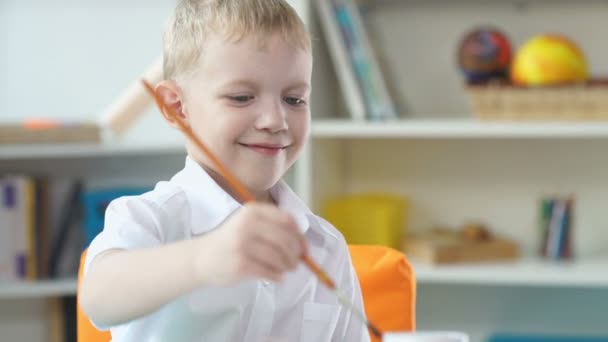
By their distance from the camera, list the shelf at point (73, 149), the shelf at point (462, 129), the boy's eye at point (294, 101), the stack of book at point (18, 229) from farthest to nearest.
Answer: the stack of book at point (18, 229) < the shelf at point (73, 149) < the shelf at point (462, 129) < the boy's eye at point (294, 101)

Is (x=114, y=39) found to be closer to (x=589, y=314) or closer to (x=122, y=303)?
(x=589, y=314)

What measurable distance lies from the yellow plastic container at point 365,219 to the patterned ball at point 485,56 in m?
0.42

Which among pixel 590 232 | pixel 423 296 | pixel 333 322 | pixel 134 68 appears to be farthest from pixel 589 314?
pixel 333 322

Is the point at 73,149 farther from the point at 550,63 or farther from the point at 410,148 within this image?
the point at 550,63

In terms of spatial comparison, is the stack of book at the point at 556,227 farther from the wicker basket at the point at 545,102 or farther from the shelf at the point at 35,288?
the shelf at the point at 35,288

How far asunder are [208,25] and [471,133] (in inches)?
54.8

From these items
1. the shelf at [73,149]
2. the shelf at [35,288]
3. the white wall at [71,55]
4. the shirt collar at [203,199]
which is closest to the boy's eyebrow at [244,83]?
the shirt collar at [203,199]

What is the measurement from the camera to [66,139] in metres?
2.46

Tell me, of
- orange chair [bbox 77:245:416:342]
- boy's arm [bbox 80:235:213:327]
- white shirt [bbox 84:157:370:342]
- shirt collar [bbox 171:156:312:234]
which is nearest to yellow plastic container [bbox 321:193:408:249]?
orange chair [bbox 77:245:416:342]

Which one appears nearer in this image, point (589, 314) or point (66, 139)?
point (66, 139)

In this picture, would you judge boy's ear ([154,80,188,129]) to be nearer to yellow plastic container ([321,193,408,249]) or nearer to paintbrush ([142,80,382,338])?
paintbrush ([142,80,382,338])

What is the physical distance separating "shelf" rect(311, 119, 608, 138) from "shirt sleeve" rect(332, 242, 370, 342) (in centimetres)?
122

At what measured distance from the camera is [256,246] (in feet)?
2.39

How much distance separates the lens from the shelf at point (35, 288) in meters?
2.45
